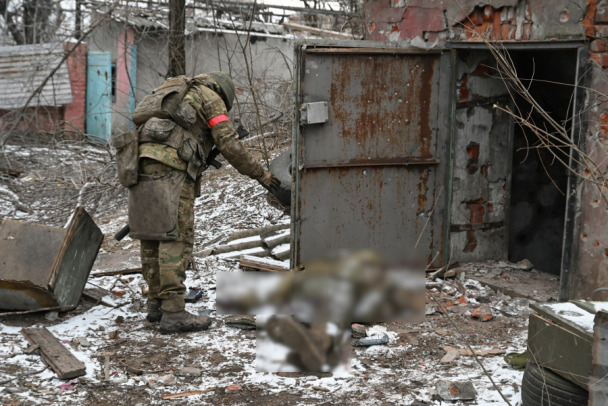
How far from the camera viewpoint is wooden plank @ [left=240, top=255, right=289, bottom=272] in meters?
6.05

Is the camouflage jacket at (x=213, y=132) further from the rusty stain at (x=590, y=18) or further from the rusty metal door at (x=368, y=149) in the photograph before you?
the rusty stain at (x=590, y=18)

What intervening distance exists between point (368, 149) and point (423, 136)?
532 mm

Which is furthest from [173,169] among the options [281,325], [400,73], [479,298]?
[479,298]

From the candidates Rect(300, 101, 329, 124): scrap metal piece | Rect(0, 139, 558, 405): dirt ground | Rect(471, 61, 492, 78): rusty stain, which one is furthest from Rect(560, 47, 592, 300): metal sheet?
Rect(300, 101, 329, 124): scrap metal piece

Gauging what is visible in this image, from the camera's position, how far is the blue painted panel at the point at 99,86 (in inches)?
608

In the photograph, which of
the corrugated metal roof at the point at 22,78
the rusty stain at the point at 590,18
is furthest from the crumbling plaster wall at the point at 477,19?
the corrugated metal roof at the point at 22,78

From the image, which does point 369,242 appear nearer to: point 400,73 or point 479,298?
point 479,298

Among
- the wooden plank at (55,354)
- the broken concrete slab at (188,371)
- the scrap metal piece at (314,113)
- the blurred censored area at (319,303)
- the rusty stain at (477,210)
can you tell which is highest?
the scrap metal piece at (314,113)

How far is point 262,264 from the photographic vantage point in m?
6.15

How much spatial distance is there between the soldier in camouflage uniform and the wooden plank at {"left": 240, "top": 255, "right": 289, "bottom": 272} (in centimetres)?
110

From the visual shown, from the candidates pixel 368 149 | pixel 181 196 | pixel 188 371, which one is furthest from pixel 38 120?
pixel 188 371

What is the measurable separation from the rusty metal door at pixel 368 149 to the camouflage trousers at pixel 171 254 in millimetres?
1077

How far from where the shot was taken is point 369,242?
598cm

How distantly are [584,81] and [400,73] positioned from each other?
155cm
